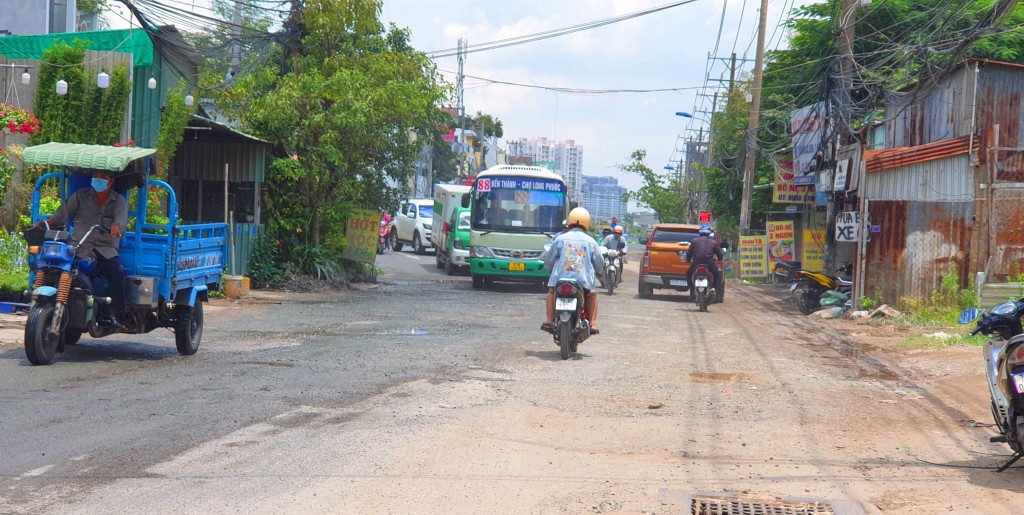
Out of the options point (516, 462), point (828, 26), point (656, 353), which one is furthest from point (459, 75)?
point (516, 462)

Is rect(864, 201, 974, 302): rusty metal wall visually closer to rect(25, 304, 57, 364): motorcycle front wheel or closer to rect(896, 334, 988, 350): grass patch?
rect(896, 334, 988, 350): grass patch

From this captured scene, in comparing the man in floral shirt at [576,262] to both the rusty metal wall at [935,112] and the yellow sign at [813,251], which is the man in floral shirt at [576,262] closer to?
the rusty metal wall at [935,112]

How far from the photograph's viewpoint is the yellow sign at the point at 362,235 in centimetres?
2369

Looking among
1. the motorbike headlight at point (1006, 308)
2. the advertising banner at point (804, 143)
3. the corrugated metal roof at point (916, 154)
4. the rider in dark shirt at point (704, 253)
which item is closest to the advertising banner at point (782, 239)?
the advertising banner at point (804, 143)

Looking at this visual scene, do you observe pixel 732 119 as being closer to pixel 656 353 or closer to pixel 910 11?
pixel 910 11

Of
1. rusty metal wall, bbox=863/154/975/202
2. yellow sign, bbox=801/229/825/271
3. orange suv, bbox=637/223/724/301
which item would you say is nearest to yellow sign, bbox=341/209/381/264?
orange suv, bbox=637/223/724/301

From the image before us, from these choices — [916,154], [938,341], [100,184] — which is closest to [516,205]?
[916,154]

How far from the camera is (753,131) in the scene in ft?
109

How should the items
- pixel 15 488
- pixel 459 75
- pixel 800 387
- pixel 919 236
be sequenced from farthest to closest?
1. pixel 459 75
2. pixel 919 236
3. pixel 800 387
4. pixel 15 488

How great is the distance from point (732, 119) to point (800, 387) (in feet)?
132

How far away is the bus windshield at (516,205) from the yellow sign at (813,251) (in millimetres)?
8717

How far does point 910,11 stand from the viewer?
30094 mm

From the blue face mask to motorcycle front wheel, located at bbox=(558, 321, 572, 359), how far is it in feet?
16.6

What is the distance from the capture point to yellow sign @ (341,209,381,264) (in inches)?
933
